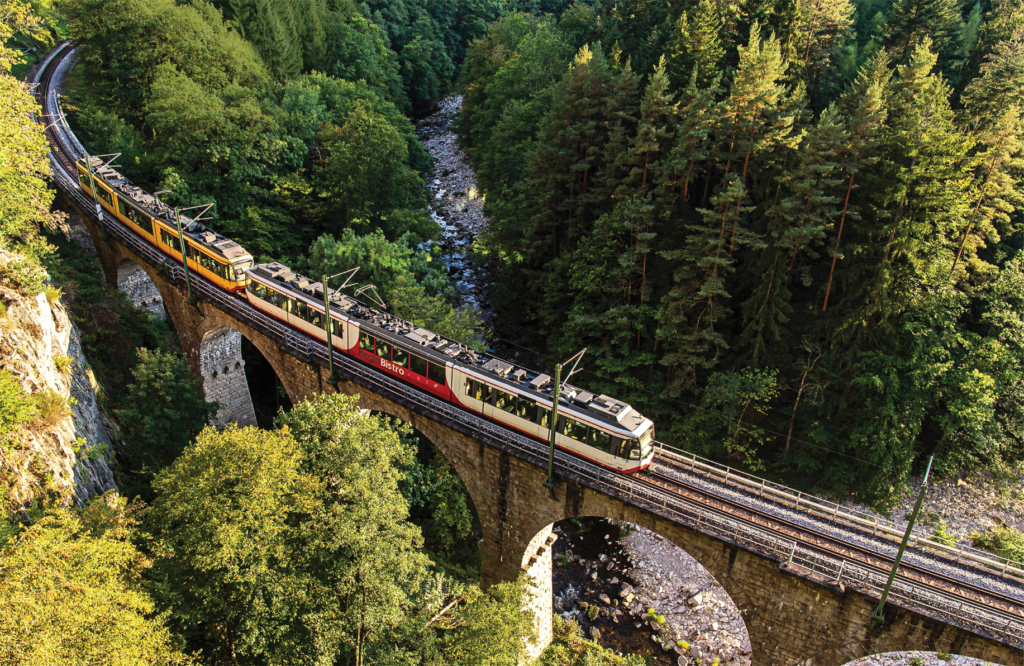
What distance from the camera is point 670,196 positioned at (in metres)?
31.9

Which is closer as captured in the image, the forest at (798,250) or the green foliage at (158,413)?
the green foliage at (158,413)

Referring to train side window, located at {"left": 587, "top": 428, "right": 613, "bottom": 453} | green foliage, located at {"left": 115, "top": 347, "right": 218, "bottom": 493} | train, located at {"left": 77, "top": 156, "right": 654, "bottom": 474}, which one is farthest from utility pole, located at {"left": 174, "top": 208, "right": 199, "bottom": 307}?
train side window, located at {"left": 587, "top": 428, "right": 613, "bottom": 453}

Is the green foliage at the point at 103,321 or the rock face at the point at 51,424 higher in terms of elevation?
the rock face at the point at 51,424

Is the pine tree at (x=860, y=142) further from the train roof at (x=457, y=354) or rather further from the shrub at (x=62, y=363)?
the shrub at (x=62, y=363)

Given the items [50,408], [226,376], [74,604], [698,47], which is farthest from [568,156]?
[74,604]

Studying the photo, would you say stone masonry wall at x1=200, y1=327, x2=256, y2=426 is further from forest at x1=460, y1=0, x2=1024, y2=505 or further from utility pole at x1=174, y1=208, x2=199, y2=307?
forest at x1=460, y1=0, x2=1024, y2=505

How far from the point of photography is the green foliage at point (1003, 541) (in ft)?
88.4

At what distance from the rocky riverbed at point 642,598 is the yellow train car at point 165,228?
70.9 ft

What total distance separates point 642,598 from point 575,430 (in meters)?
12.2

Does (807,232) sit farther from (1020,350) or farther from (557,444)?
(557,444)

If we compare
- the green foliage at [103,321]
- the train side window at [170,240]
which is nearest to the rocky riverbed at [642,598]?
the green foliage at [103,321]

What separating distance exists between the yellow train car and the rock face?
22.7 feet

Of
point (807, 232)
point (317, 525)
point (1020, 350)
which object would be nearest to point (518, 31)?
point (807, 232)

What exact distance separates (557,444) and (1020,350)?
22837 millimetres
